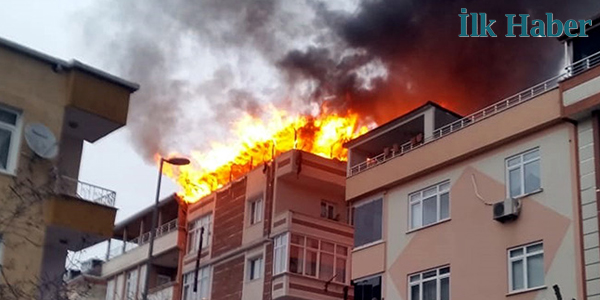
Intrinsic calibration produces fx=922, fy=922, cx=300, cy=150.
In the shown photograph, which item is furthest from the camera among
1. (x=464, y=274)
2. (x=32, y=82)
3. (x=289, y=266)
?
(x=289, y=266)

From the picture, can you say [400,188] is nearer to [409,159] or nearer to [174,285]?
[409,159]

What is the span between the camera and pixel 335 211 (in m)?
36.0

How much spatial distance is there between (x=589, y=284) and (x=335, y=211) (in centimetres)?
1614

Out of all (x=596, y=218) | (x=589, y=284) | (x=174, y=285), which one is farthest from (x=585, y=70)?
(x=174, y=285)

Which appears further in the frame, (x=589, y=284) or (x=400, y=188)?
(x=400, y=188)

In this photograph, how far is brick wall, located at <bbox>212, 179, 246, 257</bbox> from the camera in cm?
3653

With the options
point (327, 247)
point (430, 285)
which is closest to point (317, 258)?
point (327, 247)

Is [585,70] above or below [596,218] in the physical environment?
above

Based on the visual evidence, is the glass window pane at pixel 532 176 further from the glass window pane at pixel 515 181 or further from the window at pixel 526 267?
the window at pixel 526 267

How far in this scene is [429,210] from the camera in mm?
26312

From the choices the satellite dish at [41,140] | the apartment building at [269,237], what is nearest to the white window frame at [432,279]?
the apartment building at [269,237]

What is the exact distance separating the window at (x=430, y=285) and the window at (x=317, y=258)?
746cm

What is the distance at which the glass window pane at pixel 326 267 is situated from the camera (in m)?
33.3

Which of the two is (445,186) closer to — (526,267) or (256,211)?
(526,267)
